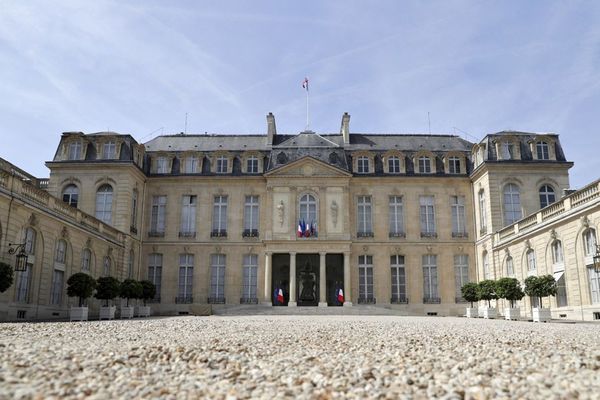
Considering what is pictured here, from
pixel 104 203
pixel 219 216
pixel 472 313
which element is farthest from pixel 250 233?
pixel 472 313

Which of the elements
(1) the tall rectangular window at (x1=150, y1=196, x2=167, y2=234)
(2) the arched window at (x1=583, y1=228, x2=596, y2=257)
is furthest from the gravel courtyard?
(1) the tall rectangular window at (x1=150, y1=196, x2=167, y2=234)

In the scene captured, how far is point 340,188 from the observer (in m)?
35.8

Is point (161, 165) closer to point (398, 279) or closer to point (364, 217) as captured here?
point (364, 217)

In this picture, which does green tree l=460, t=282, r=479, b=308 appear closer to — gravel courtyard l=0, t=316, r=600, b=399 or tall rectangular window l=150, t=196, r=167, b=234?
tall rectangular window l=150, t=196, r=167, b=234

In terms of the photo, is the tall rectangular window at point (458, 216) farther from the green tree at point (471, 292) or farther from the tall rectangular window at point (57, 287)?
the tall rectangular window at point (57, 287)

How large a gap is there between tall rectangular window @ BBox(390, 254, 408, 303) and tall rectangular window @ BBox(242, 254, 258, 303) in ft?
29.1

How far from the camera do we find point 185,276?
3575 cm

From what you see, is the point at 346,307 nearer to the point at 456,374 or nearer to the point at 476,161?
the point at 476,161

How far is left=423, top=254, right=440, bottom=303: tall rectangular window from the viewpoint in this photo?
34.8 metres

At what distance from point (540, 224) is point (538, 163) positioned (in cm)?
842

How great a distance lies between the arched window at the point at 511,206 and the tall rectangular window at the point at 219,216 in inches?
698

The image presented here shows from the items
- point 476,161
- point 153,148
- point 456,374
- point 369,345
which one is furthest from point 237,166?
point 456,374

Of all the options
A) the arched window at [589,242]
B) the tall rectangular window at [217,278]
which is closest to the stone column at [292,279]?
the tall rectangular window at [217,278]

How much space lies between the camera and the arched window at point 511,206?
3244 cm
